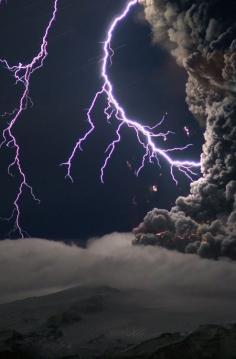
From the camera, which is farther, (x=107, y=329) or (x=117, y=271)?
(x=117, y=271)

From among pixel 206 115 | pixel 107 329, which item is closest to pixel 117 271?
pixel 107 329

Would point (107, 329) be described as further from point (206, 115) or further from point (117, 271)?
point (206, 115)

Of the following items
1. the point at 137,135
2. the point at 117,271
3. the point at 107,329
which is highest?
the point at 137,135

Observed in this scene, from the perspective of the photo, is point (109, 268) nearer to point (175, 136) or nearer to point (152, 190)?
point (152, 190)

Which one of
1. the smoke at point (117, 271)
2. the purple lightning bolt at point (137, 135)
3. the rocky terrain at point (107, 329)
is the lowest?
the rocky terrain at point (107, 329)

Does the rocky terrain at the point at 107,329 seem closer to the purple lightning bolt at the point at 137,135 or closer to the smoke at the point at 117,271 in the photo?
the smoke at the point at 117,271

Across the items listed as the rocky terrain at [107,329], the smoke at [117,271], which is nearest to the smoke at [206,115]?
the smoke at [117,271]

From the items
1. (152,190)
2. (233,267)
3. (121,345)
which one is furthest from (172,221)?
(121,345)
